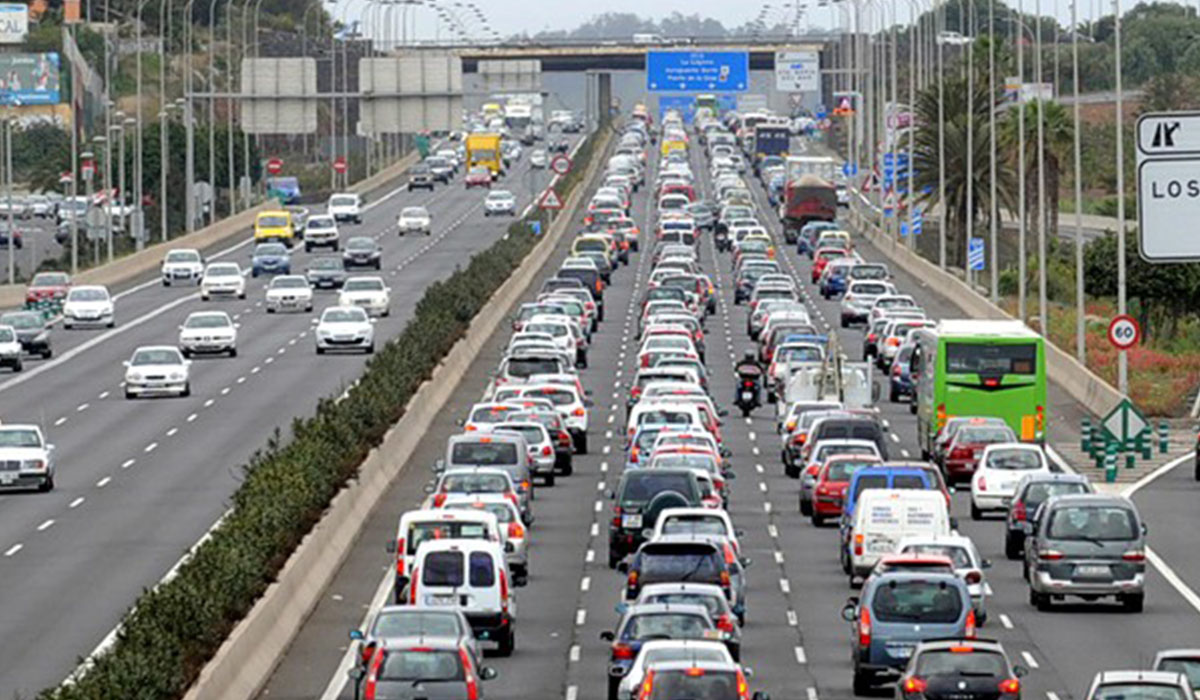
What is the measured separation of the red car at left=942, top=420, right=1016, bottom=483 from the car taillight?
27034 mm

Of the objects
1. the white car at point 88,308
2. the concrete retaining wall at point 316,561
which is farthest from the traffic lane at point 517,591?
the white car at point 88,308

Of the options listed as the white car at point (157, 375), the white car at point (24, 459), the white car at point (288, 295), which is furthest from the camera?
the white car at point (288, 295)

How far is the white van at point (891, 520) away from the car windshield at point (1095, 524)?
2055 millimetres

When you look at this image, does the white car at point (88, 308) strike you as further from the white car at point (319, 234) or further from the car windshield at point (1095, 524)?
the car windshield at point (1095, 524)

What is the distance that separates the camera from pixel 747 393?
230 ft

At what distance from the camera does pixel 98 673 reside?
27.2 m

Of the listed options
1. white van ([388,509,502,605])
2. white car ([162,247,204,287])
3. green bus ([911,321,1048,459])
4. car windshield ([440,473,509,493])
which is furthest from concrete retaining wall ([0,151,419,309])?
white van ([388,509,502,605])

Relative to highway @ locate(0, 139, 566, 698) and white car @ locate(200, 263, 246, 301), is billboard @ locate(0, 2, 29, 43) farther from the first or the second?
white car @ locate(200, 263, 246, 301)

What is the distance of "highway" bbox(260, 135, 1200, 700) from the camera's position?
3494 cm

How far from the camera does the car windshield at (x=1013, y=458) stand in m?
50.9

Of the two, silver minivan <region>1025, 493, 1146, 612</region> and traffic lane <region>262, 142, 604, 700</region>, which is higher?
silver minivan <region>1025, 493, 1146, 612</region>

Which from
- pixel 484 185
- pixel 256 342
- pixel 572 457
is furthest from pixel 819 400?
pixel 484 185

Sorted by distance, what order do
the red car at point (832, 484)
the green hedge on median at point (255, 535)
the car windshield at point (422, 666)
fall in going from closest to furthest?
the green hedge on median at point (255, 535), the car windshield at point (422, 666), the red car at point (832, 484)

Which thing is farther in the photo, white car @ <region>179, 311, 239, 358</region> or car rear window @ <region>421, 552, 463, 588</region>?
white car @ <region>179, 311, 239, 358</region>
